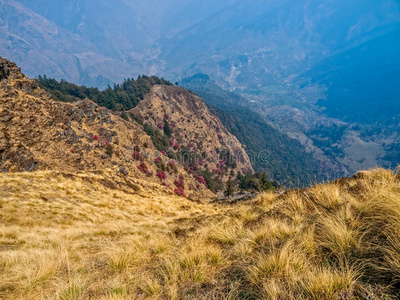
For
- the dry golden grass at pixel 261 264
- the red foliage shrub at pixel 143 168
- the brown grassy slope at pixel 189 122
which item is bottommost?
the dry golden grass at pixel 261 264

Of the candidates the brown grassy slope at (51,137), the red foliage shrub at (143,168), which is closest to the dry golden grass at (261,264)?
the brown grassy slope at (51,137)

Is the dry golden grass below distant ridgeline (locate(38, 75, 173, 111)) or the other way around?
below

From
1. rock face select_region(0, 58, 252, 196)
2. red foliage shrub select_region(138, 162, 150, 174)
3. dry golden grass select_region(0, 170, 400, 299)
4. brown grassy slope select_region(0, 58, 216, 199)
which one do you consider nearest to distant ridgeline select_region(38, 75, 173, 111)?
rock face select_region(0, 58, 252, 196)

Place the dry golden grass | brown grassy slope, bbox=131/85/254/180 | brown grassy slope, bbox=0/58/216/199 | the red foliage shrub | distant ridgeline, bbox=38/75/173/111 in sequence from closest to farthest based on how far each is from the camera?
the dry golden grass → brown grassy slope, bbox=0/58/216/199 → the red foliage shrub → distant ridgeline, bbox=38/75/173/111 → brown grassy slope, bbox=131/85/254/180

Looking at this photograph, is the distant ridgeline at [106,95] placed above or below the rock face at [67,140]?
above

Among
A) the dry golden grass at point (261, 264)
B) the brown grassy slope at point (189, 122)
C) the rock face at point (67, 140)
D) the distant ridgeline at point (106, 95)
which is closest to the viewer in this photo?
the dry golden grass at point (261, 264)

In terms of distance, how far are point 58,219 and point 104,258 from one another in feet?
29.5

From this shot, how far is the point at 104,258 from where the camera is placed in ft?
18.2

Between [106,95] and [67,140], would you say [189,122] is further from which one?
[67,140]

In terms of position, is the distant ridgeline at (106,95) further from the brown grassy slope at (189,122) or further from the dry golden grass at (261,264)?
the dry golden grass at (261,264)

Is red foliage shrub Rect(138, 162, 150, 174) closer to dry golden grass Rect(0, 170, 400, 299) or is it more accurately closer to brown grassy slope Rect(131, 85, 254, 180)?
dry golden grass Rect(0, 170, 400, 299)

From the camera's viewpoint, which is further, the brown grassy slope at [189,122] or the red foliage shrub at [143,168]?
the brown grassy slope at [189,122]

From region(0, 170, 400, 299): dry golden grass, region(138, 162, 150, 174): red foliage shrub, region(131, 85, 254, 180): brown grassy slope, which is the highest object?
region(131, 85, 254, 180): brown grassy slope

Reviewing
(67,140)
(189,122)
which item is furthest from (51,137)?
(189,122)
